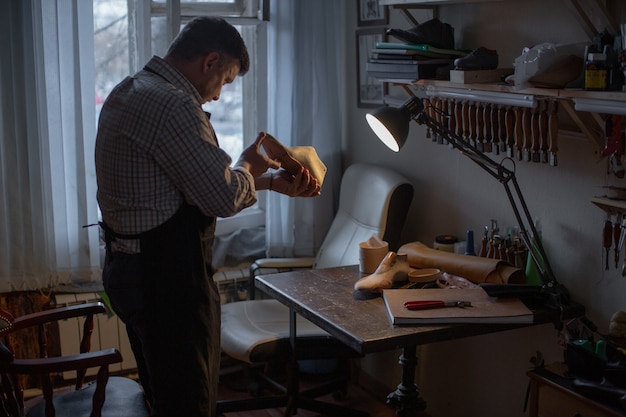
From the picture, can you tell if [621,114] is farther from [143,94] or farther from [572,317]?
[143,94]

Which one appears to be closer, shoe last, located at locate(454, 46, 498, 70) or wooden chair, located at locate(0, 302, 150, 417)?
wooden chair, located at locate(0, 302, 150, 417)

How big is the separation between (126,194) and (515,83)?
1179mm

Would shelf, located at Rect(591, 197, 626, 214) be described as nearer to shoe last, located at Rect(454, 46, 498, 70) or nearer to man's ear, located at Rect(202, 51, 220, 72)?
shoe last, located at Rect(454, 46, 498, 70)

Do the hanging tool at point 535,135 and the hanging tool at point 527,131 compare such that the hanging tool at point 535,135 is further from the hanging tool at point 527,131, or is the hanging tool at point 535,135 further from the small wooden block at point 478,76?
the small wooden block at point 478,76

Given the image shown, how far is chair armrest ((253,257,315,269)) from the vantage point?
3686 mm

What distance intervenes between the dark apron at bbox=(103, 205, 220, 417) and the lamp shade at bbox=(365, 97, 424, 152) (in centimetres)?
66

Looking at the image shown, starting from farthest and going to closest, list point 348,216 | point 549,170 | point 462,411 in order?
1. point 348,216
2. point 462,411
3. point 549,170

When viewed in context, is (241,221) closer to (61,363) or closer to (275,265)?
(275,265)

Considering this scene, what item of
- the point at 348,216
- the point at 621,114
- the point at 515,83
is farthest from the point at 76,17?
the point at 621,114

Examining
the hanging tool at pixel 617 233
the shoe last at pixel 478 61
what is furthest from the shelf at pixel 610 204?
the shoe last at pixel 478 61

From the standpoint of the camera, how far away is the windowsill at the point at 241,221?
159 inches

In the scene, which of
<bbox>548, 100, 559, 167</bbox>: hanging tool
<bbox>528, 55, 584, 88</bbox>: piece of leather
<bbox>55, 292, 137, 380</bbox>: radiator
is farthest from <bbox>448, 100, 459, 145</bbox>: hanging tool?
<bbox>55, 292, 137, 380</bbox>: radiator

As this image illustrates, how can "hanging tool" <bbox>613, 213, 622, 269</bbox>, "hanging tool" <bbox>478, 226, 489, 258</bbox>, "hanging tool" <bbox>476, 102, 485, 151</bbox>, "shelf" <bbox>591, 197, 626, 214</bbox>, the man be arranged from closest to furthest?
1. the man
2. "shelf" <bbox>591, 197, 626, 214</bbox>
3. "hanging tool" <bbox>613, 213, 622, 269</bbox>
4. "hanging tool" <bbox>476, 102, 485, 151</bbox>
5. "hanging tool" <bbox>478, 226, 489, 258</bbox>

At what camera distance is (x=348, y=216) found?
369 cm
